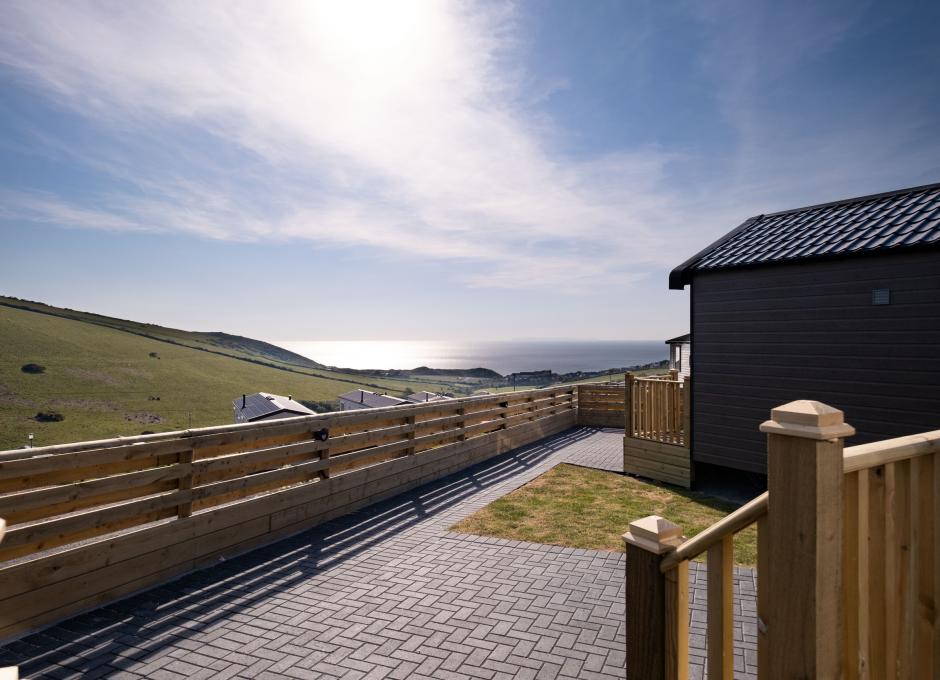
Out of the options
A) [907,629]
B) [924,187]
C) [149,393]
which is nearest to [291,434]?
[907,629]

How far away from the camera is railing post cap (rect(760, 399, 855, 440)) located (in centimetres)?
142

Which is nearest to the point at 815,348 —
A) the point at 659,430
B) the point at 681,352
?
the point at 659,430

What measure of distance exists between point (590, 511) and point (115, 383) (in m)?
55.4

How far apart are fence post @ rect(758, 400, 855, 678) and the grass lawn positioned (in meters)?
4.87

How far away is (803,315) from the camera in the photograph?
817 cm

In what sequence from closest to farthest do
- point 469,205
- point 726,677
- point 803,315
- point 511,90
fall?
1. point 726,677
2. point 803,315
3. point 511,90
4. point 469,205

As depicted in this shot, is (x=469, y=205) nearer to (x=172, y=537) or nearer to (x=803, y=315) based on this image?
(x=803, y=315)

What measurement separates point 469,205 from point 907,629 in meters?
19.1

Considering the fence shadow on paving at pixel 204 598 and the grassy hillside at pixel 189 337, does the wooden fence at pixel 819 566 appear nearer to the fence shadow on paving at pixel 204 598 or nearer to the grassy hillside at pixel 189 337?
the fence shadow on paving at pixel 204 598

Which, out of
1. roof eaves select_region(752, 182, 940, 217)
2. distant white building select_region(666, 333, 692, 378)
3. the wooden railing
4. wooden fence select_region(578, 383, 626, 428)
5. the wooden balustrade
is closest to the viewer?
the wooden balustrade

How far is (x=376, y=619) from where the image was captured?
4461 millimetres

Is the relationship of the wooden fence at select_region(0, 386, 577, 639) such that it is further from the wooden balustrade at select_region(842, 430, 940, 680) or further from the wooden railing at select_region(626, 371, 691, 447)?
the wooden balustrade at select_region(842, 430, 940, 680)

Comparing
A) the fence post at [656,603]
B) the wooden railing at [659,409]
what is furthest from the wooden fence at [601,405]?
the fence post at [656,603]

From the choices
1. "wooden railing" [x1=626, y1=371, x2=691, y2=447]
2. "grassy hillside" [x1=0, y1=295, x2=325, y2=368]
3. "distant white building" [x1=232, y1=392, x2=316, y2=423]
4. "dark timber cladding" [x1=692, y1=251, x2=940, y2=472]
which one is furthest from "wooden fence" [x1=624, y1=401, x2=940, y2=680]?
"grassy hillside" [x1=0, y1=295, x2=325, y2=368]
